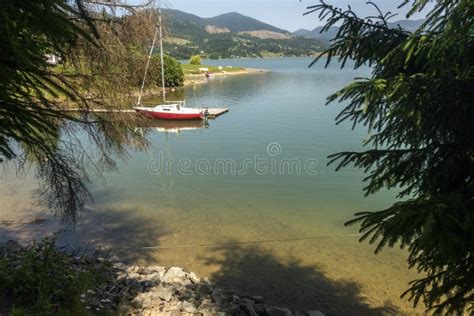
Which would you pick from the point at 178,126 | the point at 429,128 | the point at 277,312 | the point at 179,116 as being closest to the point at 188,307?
the point at 277,312

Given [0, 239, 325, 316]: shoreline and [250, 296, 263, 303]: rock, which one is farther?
[250, 296, 263, 303]: rock

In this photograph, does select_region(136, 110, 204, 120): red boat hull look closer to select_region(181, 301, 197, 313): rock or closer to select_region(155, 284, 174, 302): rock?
select_region(155, 284, 174, 302): rock

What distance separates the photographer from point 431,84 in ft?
12.6

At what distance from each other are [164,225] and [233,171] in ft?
23.2

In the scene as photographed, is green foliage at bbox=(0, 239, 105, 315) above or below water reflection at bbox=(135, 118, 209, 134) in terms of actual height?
above

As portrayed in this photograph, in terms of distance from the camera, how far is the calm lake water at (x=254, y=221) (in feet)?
29.9

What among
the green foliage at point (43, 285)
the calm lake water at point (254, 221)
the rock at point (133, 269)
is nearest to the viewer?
the green foliage at point (43, 285)

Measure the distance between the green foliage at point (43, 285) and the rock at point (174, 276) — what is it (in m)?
1.60

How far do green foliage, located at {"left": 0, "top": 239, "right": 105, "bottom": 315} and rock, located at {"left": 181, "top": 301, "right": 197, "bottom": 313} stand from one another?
1.55 m

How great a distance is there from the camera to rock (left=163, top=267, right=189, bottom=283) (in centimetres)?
794

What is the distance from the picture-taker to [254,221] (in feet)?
42.3

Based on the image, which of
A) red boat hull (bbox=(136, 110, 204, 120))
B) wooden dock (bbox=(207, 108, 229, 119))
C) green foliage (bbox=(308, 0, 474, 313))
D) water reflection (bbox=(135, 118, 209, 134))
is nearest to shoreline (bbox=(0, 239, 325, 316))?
green foliage (bbox=(308, 0, 474, 313))

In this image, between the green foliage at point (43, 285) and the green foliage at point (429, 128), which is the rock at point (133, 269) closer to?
the green foliage at point (43, 285)

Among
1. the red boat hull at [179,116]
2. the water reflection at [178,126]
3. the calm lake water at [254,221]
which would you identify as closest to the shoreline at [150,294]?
the calm lake water at [254,221]
